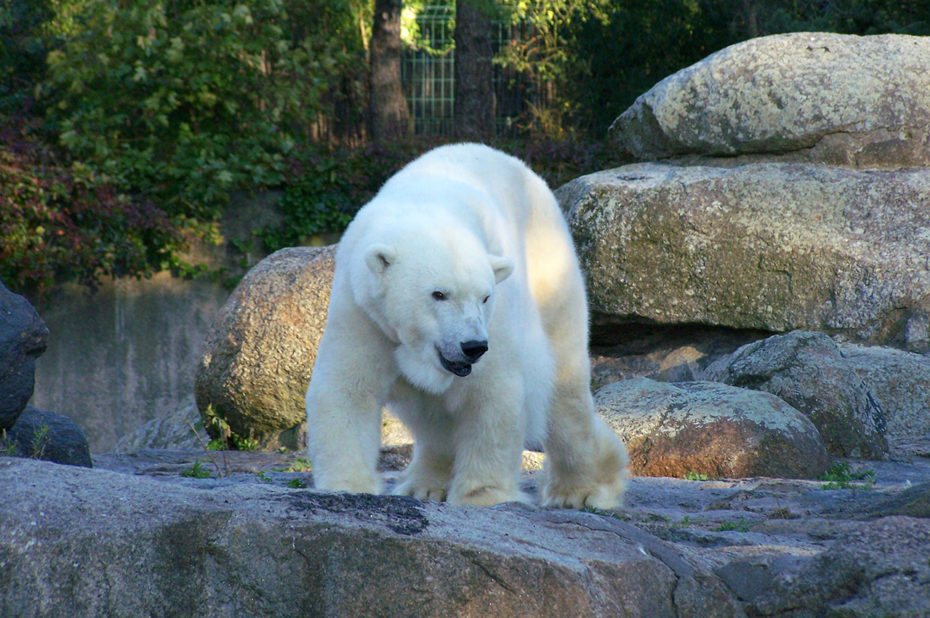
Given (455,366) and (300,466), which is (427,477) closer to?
(455,366)

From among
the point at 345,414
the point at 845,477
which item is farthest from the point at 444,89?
the point at 345,414

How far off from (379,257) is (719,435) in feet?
8.23

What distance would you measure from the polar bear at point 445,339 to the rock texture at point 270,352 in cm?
285

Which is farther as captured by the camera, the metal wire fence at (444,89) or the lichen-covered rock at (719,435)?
the metal wire fence at (444,89)

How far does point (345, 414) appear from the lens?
10.8ft

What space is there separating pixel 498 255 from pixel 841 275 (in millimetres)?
4419

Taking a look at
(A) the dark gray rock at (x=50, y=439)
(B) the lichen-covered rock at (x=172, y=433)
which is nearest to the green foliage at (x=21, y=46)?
(B) the lichen-covered rock at (x=172, y=433)

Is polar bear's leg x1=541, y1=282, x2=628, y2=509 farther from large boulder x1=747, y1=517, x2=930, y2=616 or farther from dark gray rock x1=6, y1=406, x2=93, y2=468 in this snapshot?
dark gray rock x1=6, y1=406, x2=93, y2=468

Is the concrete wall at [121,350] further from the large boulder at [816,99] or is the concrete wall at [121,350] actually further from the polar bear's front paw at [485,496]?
the polar bear's front paw at [485,496]

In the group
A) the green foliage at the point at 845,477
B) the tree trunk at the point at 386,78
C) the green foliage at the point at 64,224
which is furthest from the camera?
the tree trunk at the point at 386,78

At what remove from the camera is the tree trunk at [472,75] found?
11.1 m

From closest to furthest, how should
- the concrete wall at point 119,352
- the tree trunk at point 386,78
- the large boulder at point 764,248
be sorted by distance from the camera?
1. the large boulder at point 764,248
2. the concrete wall at point 119,352
3. the tree trunk at point 386,78

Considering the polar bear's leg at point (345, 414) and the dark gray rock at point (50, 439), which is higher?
the polar bear's leg at point (345, 414)

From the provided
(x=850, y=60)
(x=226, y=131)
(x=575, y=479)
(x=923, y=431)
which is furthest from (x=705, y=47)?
(x=575, y=479)
